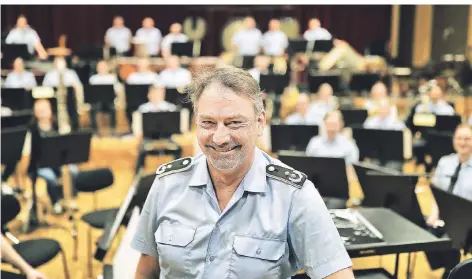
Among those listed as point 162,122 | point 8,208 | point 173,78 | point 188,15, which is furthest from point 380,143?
point 188,15

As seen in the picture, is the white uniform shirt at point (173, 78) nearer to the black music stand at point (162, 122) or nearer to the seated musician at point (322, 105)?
the seated musician at point (322, 105)

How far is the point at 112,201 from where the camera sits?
6.87m

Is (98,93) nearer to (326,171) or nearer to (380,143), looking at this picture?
(380,143)

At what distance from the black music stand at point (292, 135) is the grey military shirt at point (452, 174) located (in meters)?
1.59

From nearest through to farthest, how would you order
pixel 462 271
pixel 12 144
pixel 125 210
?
1. pixel 462 271
2. pixel 125 210
3. pixel 12 144

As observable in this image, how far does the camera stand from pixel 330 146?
20.2ft

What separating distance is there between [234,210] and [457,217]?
212 cm

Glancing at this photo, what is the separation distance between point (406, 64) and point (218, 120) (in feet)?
50.7

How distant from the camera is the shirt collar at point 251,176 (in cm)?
189

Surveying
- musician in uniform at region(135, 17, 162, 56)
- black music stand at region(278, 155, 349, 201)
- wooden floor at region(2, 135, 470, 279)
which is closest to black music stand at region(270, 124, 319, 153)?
wooden floor at region(2, 135, 470, 279)

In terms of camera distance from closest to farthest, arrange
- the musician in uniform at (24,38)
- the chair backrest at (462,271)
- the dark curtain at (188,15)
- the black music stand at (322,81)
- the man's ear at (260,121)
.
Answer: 1. the man's ear at (260,121)
2. the chair backrest at (462,271)
3. the black music stand at (322,81)
4. the musician in uniform at (24,38)
5. the dark curtain at (188,15)

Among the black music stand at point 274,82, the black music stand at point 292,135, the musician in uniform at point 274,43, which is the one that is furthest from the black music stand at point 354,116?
the musician in uniform at point 274,43

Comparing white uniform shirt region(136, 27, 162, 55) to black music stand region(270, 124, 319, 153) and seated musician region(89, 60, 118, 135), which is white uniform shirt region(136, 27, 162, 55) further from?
black music stand region(270, 124, 319, 153)

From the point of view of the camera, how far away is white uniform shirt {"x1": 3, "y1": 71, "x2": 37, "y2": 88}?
9.60 meters
